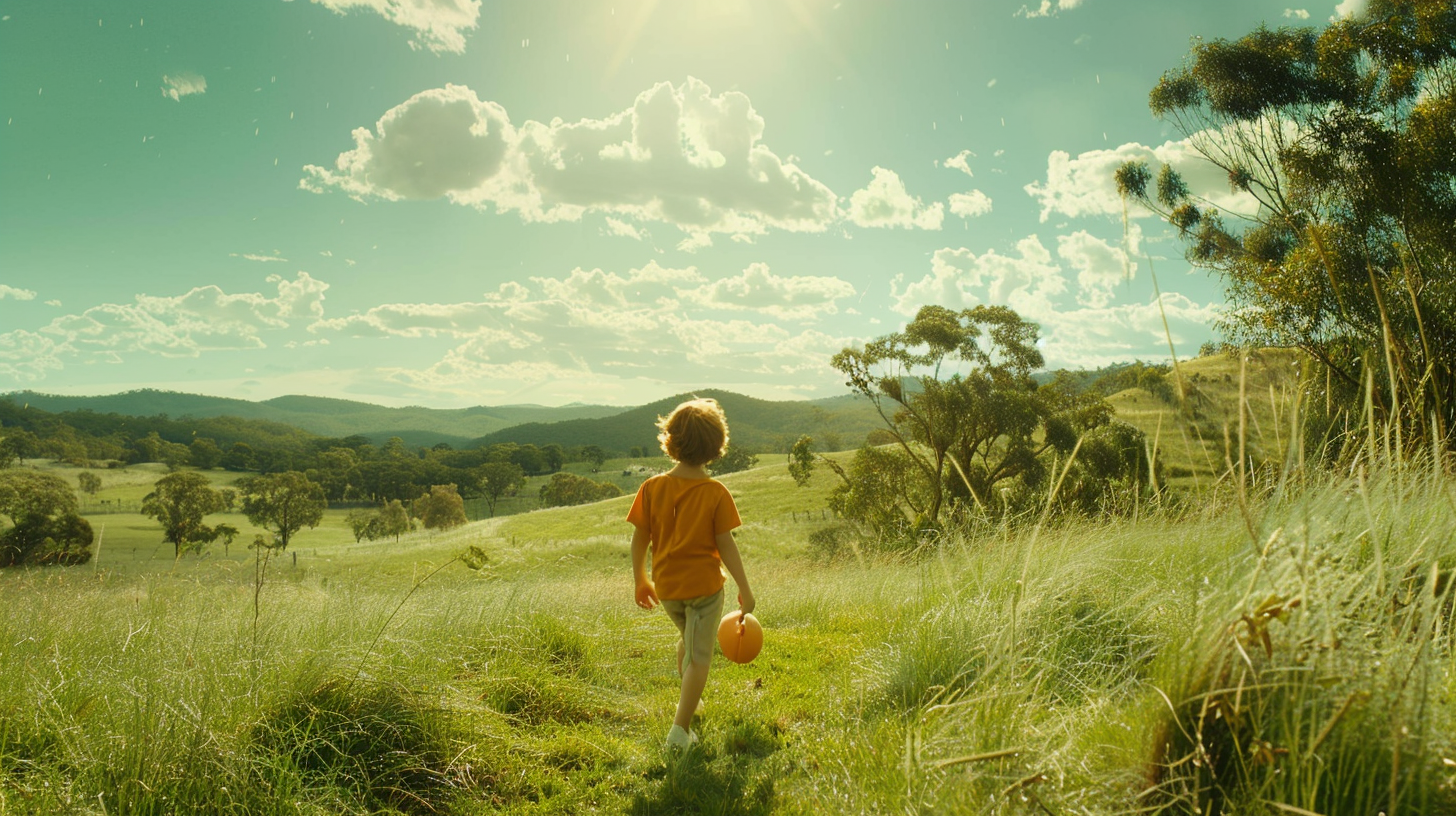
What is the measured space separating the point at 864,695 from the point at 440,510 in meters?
79.6

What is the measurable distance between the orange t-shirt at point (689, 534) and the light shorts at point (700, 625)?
78mm

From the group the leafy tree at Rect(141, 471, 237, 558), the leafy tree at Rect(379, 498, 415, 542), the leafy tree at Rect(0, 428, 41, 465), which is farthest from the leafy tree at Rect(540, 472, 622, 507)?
the leafy tree at Rect(0, 428, 41, 465)

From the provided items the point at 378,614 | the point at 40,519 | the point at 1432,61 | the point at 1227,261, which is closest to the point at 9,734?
the point at 378,614

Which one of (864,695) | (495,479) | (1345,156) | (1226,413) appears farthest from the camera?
(495,479)

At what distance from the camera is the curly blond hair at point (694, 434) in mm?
4176

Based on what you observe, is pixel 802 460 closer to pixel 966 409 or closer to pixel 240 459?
pixel 966 409

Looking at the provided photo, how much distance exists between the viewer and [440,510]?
75562 mm

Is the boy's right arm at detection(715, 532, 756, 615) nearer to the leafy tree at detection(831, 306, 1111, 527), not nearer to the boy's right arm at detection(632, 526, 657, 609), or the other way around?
the boy's right arm at detection(632, 526, 657, 609)

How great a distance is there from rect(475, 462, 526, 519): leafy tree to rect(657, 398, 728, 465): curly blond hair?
94824 mm

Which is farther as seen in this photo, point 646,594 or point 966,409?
point 966,409

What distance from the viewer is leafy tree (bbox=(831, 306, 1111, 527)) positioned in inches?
1032

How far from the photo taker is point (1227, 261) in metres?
24.4

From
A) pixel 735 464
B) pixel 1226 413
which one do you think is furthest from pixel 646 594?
pixel 735 464

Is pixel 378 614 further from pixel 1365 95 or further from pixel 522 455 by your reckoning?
pixel 522 455
